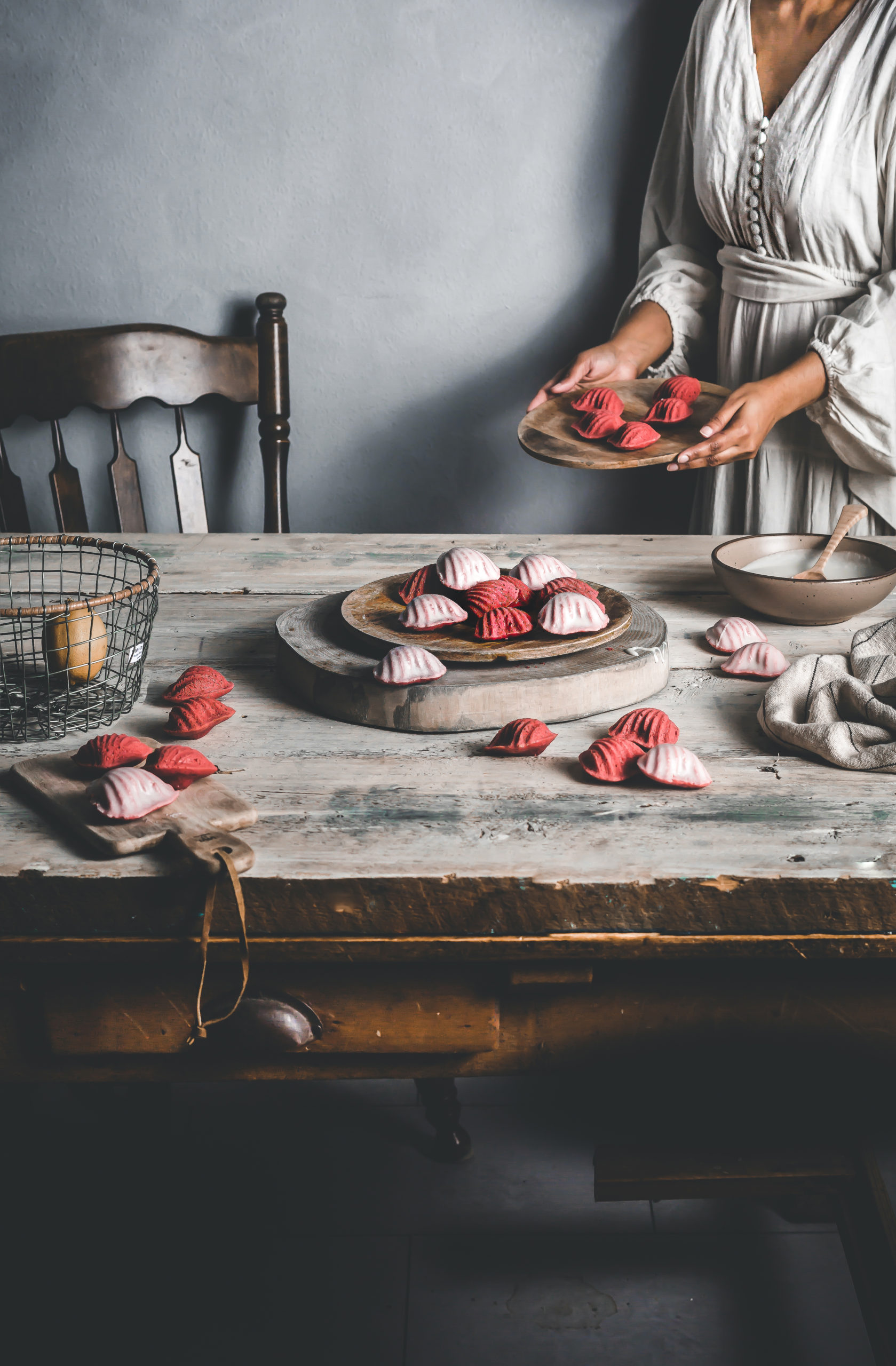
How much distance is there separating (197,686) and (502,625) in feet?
0.83

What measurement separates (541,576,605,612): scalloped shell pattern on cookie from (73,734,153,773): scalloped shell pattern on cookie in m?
0.35

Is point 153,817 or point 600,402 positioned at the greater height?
point 600,402

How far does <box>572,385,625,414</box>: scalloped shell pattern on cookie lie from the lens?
122cm

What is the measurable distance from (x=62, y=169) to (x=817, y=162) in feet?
4.19

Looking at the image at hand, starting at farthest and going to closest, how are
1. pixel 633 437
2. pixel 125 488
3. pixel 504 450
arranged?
1. pixel 504 450
2. pixel 125 488
3. pixel 633 437

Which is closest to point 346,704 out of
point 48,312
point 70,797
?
point 70,797

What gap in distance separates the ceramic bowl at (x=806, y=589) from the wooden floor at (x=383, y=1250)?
646mm

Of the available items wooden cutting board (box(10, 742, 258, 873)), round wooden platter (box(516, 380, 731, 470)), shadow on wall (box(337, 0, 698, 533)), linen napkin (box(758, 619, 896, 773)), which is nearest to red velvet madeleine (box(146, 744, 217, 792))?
wooden cutting board (box(10, 742, 258, 873))

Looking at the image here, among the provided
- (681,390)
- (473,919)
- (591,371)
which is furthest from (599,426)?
Result: (473,919)

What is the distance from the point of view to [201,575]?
3.87 feet

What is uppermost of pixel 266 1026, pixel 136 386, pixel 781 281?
pixel 781 281

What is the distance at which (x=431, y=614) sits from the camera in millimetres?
843

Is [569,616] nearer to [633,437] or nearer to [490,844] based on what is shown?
[490,844]

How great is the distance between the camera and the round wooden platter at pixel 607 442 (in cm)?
109
